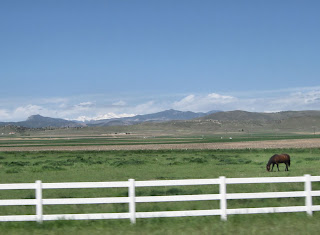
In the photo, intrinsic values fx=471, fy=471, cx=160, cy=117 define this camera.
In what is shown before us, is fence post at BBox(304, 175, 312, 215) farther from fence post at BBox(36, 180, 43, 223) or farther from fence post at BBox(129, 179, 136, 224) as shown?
fence post at BBox(36, 180, 43, 223)

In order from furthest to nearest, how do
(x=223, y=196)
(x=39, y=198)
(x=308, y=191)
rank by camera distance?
1. (x=308, y=191)
2. (x=223, y=196)
3. (x=39, y=198)

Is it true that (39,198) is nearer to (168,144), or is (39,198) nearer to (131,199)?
(131,199)

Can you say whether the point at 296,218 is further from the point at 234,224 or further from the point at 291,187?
the point at 291,187

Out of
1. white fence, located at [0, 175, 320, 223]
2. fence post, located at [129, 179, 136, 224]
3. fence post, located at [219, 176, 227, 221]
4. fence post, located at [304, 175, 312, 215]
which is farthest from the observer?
fence post, located at [304, 175, 312, 215]

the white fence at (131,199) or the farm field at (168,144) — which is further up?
the white fence at (131,199)

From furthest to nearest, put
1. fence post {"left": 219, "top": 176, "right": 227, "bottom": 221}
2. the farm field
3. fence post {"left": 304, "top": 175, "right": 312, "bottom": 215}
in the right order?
the farm field → fence post {"left": 304, "top": 175, "right": 312, "bottom": 215} → fence post {"left": 219, "top": 176, "right": 227, "bottom": 221}

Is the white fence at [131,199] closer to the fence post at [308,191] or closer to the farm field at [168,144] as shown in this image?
the fence post at [308,191]

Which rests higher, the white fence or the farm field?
the white fence

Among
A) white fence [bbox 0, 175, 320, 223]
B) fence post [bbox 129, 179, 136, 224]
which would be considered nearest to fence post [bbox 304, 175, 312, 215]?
white fence [bbox 0, 175, 320, 223]

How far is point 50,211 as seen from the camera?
61.4ft

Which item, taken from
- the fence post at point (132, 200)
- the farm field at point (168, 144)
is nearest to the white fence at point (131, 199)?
the fence post at point (132, 200)

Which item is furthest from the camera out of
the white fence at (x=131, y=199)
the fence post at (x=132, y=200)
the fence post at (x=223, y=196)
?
the fence post at (x=223, y=196)

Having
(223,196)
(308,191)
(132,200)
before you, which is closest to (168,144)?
(308,191)

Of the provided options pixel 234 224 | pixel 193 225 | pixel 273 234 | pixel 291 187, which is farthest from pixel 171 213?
pixel 291 187
